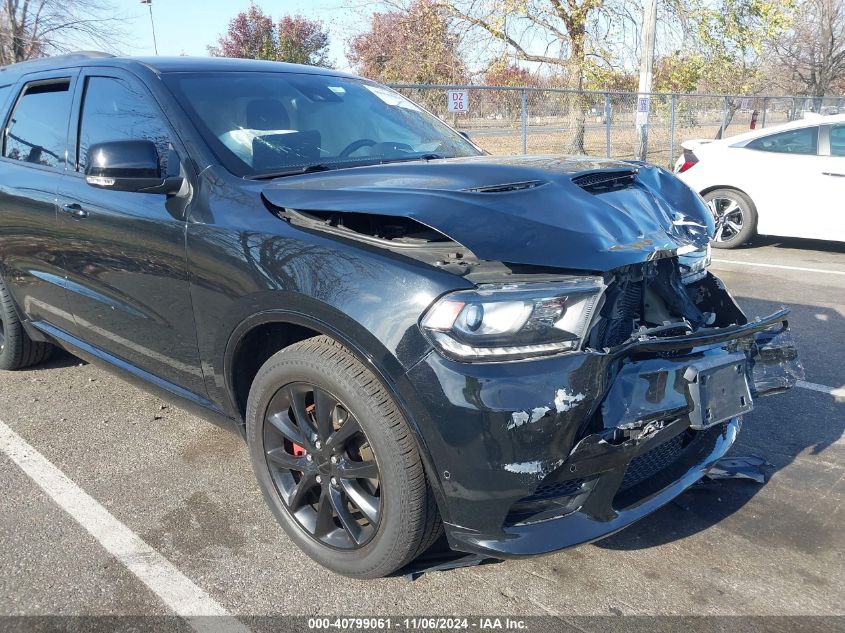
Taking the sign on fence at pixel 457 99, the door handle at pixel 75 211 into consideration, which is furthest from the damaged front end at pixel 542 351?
the sign on fence at pixel 457 99

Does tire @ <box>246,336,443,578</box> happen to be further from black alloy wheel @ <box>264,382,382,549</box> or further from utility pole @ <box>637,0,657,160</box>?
utility pole @ <box>637,0,657,160</box>

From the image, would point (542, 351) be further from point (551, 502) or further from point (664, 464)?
point (664, 464)

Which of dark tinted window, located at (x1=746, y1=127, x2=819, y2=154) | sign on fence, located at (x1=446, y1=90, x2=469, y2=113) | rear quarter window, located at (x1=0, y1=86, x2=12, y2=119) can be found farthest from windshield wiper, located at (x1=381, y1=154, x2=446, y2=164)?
sign on fence, located at (x1=446, y1=90, x2=469, y2=113)

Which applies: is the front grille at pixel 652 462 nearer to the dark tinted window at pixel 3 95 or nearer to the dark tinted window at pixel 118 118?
the dark tinted window at pixel 118 118

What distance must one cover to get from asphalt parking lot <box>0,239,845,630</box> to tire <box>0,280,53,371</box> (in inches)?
25.4

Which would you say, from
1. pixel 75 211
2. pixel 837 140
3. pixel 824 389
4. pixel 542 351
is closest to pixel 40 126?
pixel 75 211

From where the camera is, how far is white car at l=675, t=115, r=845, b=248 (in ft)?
25.8

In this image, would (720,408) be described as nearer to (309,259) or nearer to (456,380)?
(456,380)

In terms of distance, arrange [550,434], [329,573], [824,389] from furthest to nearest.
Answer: [824,389]
[329,573]
[550,434]

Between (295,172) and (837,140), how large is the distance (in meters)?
7.36

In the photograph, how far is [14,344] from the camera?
454 centimetres

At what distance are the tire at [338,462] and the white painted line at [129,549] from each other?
1.32 ft

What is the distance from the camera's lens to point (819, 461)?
3385 mm

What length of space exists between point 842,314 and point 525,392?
4.90 m
